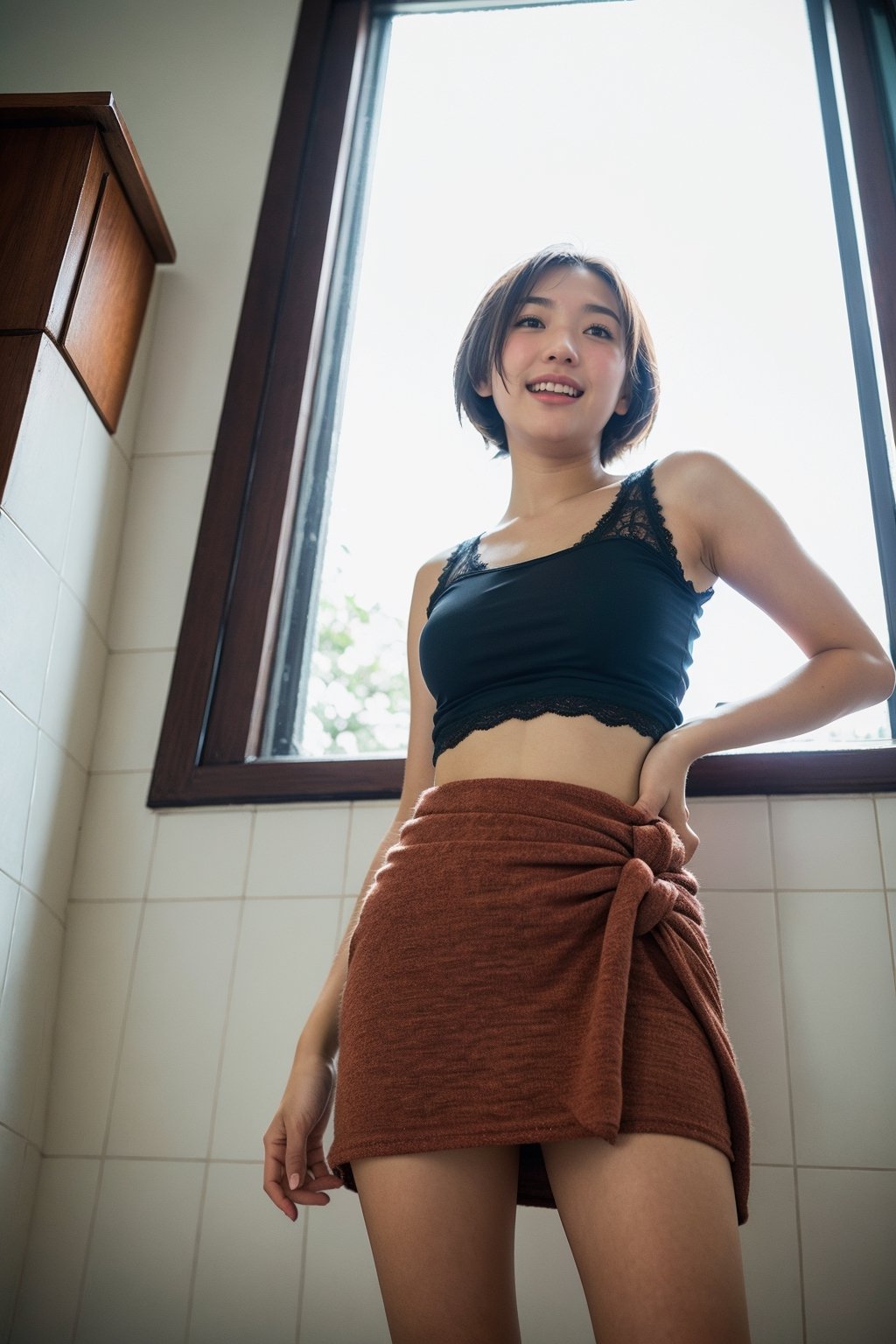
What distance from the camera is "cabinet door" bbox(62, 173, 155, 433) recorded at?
1771mm

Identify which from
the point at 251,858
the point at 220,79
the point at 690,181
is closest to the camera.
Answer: the point at 251,858

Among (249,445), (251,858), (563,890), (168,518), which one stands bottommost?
(563,890)

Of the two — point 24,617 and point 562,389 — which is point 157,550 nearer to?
point 24,617

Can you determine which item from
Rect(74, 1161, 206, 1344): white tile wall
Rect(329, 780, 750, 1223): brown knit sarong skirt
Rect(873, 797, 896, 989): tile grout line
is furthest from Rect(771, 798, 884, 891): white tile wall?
Rect(74, 1161, 206, 1344): white tile wall

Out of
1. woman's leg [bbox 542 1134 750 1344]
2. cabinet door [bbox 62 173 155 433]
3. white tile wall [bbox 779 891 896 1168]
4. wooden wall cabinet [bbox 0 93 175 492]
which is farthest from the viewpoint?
cabinet door [bbox 62 173 155 433]

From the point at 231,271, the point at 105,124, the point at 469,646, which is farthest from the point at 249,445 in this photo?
the point at 469,646

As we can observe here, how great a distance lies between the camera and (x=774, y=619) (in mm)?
1223

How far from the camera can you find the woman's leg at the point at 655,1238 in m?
0.84

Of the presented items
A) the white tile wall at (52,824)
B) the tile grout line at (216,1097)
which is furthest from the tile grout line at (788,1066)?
the white tile wall at (52,824)

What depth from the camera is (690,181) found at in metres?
2.10

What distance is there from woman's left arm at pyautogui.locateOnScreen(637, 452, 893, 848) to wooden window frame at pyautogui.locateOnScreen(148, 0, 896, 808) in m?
0.37

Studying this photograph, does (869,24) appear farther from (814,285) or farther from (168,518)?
(168,518)

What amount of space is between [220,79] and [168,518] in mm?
974

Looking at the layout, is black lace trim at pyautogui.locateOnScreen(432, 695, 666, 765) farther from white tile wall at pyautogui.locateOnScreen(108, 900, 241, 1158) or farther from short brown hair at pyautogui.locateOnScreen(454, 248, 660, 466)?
white tile wall at pyautogui.locateOnScreen(108, 900, 241, 1158)
